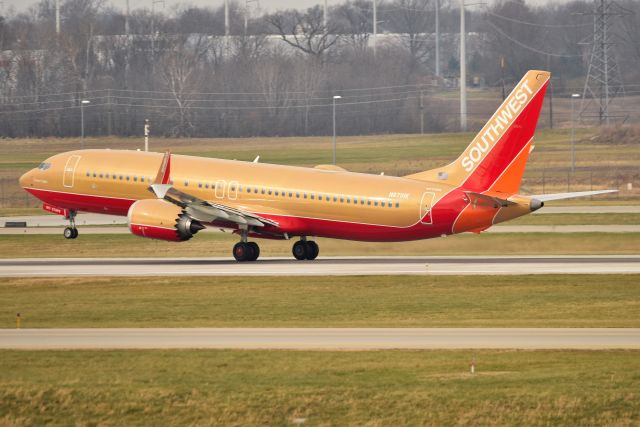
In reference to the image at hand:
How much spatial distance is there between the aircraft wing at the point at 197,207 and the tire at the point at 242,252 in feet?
4.03

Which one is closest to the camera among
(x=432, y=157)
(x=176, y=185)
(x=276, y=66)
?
(x=176, y=185)

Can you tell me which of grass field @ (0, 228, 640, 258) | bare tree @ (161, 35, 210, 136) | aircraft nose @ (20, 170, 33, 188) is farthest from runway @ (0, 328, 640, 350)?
bare tree @ (161, 35, 210, 136)

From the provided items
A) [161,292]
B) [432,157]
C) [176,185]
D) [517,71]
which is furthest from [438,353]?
[517,71]

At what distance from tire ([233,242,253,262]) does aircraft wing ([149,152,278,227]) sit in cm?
123

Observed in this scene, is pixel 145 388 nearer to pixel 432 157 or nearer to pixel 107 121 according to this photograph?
pixel 432 157

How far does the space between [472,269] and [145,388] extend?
2696 cm

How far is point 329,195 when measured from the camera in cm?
5809

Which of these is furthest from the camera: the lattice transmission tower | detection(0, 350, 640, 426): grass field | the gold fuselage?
the lattice transmission tower

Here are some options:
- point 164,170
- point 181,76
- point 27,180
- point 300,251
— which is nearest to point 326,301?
point 164,170

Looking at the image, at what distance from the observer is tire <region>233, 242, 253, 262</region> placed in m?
59.5

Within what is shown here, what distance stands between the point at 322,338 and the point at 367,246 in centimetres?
2965

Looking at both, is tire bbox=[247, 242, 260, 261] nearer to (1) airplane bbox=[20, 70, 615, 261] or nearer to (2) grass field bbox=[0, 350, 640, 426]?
(1) airplane bbox=[20, 70, 615, 261]

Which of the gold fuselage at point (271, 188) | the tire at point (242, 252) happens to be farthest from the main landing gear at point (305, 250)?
the tire at point (242, 252)

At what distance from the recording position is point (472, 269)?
2128 inches
